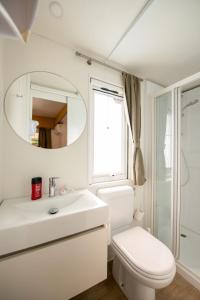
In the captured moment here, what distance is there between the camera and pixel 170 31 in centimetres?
106

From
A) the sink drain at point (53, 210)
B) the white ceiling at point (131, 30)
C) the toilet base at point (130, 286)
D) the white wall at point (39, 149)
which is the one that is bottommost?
the toilet base at point (130, 286)

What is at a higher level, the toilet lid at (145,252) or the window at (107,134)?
the window at (107,134)

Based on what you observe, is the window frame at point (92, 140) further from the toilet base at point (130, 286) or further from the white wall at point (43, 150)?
the toilet base at point (130, 286)

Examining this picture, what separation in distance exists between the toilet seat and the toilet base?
0.78ft

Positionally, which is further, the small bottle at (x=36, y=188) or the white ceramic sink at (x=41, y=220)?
the small bottle at (x=36, y=188)

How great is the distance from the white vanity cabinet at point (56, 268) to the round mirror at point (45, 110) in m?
0.74

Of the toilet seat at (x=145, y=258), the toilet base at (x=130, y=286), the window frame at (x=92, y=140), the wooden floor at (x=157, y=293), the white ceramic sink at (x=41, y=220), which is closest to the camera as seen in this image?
the white ceramic sink at (x=41, y=220)

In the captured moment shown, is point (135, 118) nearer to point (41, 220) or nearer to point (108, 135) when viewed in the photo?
point (108, 135)

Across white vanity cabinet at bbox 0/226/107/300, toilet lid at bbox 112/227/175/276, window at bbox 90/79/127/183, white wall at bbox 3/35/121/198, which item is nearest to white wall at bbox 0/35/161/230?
white wall at bbox 3/35/121/198

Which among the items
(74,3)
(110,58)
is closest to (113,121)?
(110,58)

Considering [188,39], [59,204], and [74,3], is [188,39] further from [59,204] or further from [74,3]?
[59,204]

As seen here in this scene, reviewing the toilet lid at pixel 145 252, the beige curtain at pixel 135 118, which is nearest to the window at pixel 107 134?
the beige curtain at pixel 135 118

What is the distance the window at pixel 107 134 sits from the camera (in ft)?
4.65

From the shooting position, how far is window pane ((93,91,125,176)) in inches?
57.1
